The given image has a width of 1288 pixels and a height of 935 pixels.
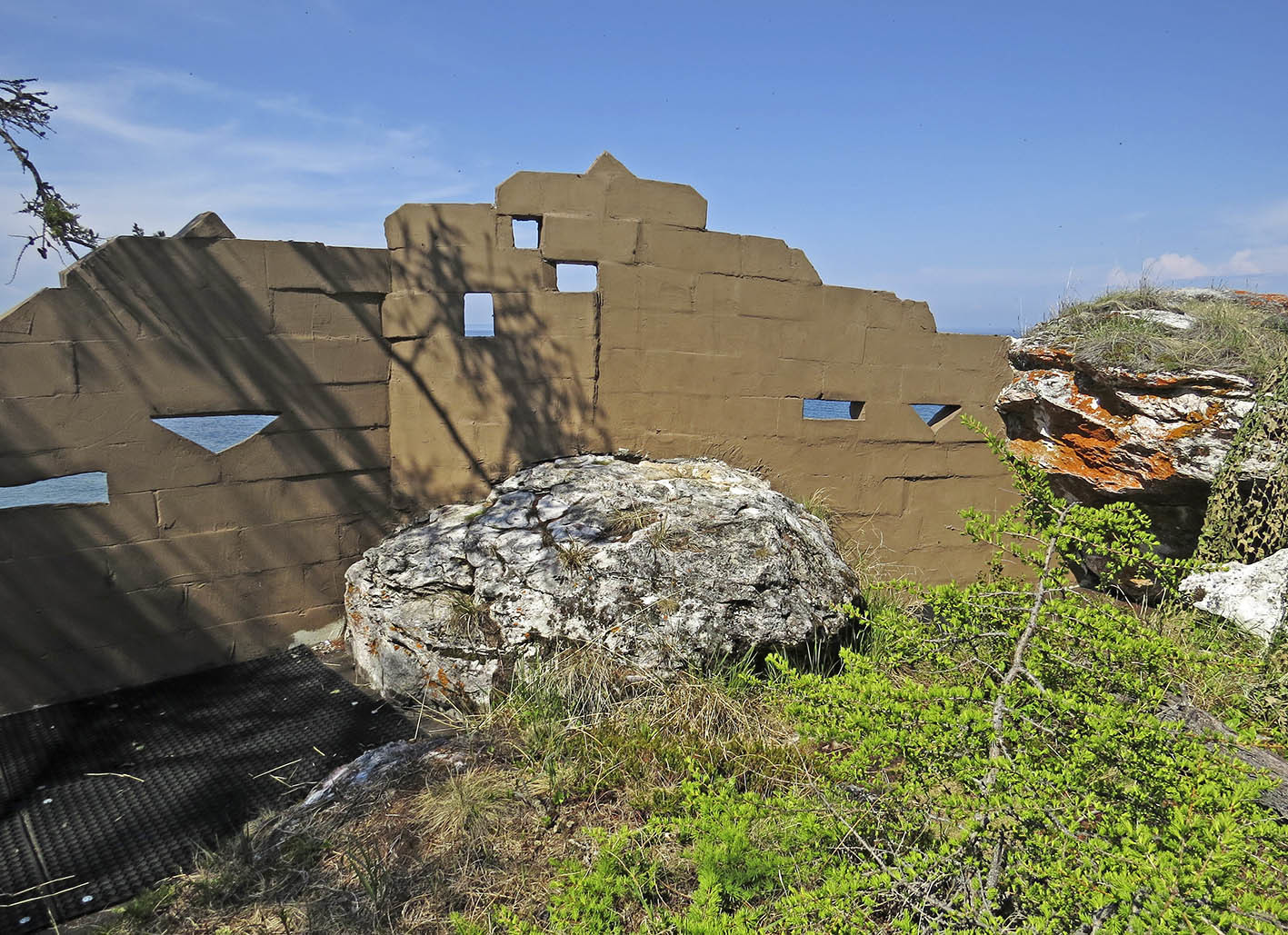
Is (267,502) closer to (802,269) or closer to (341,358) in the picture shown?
(341,358)

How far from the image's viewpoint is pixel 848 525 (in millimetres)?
6191

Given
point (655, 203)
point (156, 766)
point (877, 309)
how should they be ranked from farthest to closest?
1. point (877, 309)
2. point (655, 203)
3. point (156, 766)

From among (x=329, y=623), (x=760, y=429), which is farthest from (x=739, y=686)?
(x=329, y=623)

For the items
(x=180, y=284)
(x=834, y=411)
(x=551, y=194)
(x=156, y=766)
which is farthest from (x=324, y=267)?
(x=834, y=411)

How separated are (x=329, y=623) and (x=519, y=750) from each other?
7.20ft

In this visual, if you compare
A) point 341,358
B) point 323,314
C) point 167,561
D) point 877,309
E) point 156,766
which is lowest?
point 156,766

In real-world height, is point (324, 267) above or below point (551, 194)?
below

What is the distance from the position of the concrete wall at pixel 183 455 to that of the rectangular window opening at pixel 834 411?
9.97 feet

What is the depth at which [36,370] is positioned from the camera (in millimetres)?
4109

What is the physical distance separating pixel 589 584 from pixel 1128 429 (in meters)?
4.22

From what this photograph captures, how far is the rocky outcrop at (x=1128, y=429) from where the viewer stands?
543cm

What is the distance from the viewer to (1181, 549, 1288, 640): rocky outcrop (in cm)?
476

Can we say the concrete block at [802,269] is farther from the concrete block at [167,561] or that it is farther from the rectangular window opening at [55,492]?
the rectangular window opening at [55,492]

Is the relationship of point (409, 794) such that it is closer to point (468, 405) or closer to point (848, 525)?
point (468, 405)
